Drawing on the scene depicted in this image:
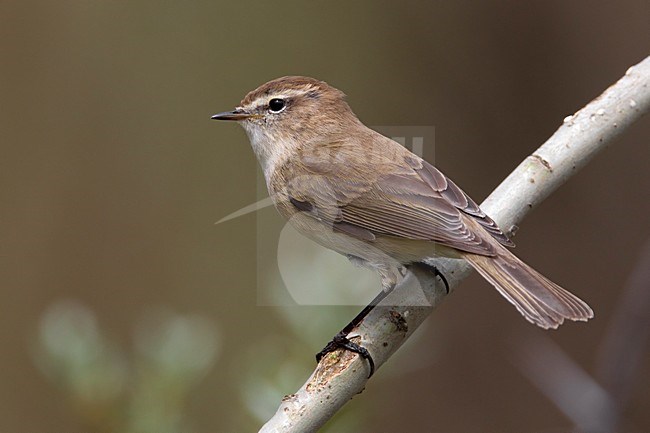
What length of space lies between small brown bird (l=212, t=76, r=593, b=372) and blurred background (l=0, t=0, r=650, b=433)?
218 centimetres

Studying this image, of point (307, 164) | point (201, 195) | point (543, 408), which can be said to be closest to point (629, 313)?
point (307, 164)

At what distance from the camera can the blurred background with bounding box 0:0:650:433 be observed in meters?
5.81

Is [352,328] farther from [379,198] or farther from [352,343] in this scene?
[379,198]

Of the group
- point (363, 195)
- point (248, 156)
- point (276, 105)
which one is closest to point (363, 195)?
point (363, 195)

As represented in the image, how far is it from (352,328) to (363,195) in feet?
2.35

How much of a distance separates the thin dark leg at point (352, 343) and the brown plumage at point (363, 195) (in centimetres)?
25

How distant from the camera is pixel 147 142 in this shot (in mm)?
6414

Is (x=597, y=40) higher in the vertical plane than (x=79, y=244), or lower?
higher

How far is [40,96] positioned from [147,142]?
2.77 ft

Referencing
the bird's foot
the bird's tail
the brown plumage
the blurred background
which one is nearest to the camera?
the bird's foot

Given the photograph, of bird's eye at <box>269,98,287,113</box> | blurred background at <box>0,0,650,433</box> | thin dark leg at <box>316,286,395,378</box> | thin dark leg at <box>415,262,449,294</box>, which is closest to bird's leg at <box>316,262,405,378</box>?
thin dark leg at <box>316,286,395,378</box>

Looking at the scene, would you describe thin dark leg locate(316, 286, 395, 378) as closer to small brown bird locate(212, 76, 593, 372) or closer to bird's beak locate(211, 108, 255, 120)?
small brown bird locate(212, 76, 593, 372)

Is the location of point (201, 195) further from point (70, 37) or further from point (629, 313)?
point (629, 313)

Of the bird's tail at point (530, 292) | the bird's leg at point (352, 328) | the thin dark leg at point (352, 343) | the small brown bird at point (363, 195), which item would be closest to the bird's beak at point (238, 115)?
the small brown bird at point (363, 195)
